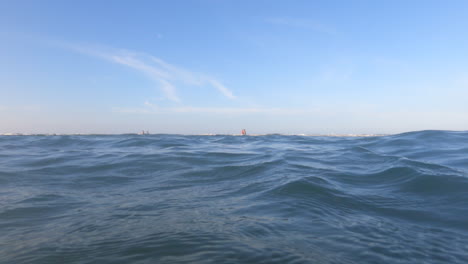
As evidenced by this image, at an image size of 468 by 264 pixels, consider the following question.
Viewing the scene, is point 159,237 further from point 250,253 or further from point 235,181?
point 235,181

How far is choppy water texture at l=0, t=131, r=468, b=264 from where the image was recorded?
3030 mm

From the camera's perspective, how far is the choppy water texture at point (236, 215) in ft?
9.94

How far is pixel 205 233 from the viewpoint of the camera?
3.52 meters

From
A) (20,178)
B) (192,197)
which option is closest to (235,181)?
(192,197)

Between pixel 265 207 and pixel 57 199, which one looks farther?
pixel 57 199

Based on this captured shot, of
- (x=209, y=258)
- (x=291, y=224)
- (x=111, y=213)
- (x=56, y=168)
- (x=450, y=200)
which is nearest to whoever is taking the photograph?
(x=209, y=258)

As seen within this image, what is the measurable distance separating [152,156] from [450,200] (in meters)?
9.86

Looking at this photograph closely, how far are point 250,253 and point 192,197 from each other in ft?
8.89

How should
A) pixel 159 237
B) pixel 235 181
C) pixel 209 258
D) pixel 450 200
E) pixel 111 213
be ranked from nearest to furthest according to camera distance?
pixel 209 258
pixel 159 237
pixel 111 213
pixel 450 200
pixel 235 181

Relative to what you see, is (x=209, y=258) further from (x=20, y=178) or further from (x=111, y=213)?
(x=20, y=178)

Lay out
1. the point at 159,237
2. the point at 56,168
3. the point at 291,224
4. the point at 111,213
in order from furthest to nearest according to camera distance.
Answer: the point at 56,168 → the point at 111,213 → the point at 291,224 → the point at 159,237

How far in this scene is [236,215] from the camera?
427 cm

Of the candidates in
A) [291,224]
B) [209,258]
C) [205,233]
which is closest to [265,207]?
[291,224]

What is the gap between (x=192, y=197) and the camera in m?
5.42
